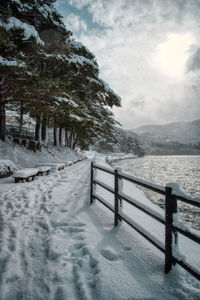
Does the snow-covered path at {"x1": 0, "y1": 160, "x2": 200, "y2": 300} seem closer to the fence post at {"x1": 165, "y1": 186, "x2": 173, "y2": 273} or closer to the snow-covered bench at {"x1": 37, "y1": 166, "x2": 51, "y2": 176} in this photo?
the fence post at {"x1": 165, "y1": 186, "x2": 173, "y2": 273}

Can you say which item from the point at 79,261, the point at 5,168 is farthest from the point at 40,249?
the point at 5,168

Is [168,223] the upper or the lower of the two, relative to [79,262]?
upper

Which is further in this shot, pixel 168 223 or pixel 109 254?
pixel 109 254

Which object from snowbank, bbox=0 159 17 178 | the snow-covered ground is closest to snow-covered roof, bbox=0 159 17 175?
snowbank, bbox=0 159 17 178

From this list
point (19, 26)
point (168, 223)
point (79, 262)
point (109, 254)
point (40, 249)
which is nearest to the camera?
point (168, 223)

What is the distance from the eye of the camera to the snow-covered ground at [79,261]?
206cm

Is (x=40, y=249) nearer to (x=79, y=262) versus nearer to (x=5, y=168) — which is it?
(x=79, y=262)

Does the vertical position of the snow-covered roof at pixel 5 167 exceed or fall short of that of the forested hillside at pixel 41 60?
it falls short

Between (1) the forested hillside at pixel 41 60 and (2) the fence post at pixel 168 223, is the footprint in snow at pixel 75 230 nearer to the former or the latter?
(2) the fence post at pixel 168 223

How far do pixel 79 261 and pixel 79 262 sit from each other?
2cm

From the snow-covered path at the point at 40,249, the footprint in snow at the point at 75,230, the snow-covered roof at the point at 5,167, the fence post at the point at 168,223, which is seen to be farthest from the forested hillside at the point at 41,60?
the fence post at the point at 168,223

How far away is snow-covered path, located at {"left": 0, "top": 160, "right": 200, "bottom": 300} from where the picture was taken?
206cm

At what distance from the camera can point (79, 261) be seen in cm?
266

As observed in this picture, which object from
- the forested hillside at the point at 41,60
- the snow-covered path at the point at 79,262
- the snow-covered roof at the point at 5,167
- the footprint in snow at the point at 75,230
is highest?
the forested hillside at the point at 41,60
